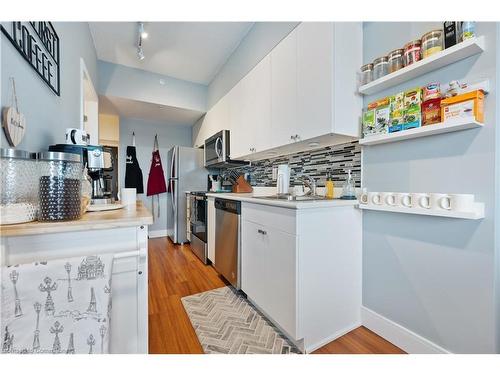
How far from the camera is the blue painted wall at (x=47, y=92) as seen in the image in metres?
0.83

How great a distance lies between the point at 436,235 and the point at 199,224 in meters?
2.40

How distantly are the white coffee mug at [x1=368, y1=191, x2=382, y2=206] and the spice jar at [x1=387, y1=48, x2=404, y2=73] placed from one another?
0.76 metres

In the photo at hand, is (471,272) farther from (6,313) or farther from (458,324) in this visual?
(6,313)

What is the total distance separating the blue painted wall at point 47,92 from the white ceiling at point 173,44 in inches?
17.9

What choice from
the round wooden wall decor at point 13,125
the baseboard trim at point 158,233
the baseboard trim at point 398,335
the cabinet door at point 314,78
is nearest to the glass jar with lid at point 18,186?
the round wooden wall decor at point 13,125

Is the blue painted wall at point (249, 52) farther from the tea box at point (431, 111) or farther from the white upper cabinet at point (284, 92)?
the tea box at point (431, 111)

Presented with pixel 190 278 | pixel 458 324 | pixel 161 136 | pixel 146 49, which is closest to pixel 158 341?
pixel 190 278

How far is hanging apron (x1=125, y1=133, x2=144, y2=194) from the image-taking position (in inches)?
151

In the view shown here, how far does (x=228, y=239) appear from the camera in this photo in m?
2.03

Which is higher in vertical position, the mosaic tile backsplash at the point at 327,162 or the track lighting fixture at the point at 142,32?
the track lighting fixture at the point at 142,32

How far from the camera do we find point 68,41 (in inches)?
61.6

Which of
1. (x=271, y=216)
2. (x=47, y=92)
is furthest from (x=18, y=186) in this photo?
(x=271, y=216)

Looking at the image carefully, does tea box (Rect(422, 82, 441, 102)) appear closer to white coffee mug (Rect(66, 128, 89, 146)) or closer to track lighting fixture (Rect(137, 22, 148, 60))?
white coffee mug (Rect(66, 128, 89, 146))

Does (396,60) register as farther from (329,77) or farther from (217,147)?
(217,147)
